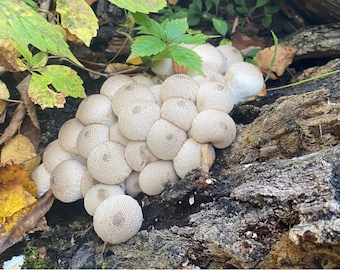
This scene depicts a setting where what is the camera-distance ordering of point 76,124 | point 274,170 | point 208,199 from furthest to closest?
point 76,124, point 208,199, point 274,170

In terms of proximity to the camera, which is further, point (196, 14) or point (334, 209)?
point (196, 14)

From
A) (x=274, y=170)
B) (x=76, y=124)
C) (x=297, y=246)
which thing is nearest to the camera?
(x=297, y=246)

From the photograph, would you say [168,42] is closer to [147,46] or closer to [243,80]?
[147,46]

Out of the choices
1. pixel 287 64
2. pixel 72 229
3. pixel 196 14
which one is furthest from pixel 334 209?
pixel 196 14

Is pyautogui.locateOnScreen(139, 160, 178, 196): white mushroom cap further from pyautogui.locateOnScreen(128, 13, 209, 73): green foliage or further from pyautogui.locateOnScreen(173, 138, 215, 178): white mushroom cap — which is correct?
pyautogui.locateOnScreen(128, 13, 209, 73): green foliage

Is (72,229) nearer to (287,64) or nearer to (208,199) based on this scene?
(208,199)

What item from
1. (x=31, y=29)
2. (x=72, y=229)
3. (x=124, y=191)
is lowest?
(x=72, y=229)
